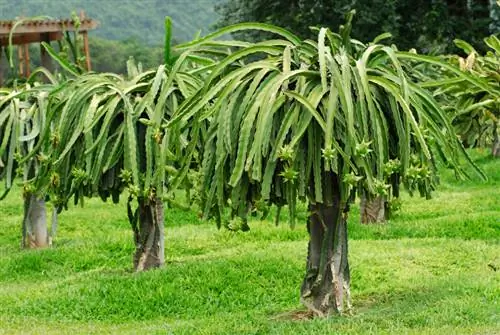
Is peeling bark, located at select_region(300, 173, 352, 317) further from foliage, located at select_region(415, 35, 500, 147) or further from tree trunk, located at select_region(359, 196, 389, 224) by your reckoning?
tree trunk, located at select_region(359, 196, 389, 224)

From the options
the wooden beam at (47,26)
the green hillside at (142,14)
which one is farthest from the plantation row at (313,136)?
the green hillside at (142,14)

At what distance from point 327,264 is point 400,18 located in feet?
87.9

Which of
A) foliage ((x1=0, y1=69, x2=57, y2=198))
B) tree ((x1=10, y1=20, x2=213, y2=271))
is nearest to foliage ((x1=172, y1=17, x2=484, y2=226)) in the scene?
tree ((x1=10, y1=20, x2=213, y2=271))

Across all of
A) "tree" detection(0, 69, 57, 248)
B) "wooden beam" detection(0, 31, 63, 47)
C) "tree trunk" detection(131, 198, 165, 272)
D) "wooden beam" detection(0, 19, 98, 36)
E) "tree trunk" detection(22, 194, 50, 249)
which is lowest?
"tree trunk" detection(22, 194, 50, 249)

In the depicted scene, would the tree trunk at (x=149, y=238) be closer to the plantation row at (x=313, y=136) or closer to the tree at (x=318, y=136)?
the plantation row at (x=313, y=136)

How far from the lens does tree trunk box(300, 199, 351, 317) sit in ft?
24.2

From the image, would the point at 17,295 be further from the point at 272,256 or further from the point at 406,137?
the point at 406,137

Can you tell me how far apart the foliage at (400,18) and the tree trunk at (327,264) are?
2384 centimetres

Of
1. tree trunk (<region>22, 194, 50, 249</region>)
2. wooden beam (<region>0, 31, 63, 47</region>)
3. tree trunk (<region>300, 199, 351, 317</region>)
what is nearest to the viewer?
tree trunk (<region>300, 199, 351, 317</region>)

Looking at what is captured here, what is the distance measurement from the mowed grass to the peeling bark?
0.22 meters

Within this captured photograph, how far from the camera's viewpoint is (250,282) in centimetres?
953

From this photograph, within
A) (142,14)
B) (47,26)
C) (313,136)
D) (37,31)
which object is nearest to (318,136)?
(313,136)

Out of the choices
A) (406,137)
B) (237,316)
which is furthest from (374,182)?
(237,316)

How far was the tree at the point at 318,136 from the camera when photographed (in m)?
6.78
